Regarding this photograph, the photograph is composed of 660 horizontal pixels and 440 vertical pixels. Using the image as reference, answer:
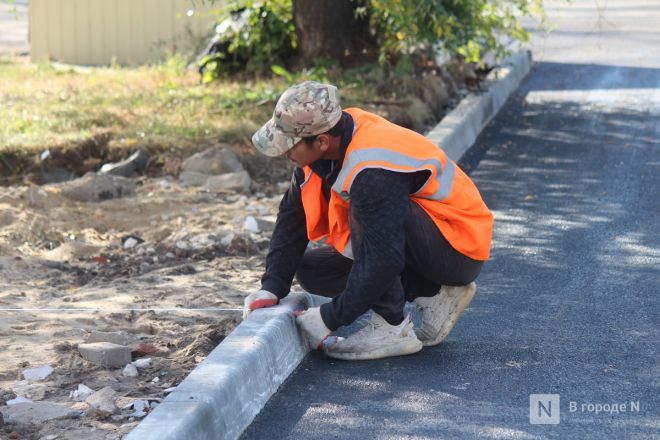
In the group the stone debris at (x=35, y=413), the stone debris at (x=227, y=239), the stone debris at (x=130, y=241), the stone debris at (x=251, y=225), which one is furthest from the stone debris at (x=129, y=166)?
the stone debris at (x=35, y=413)

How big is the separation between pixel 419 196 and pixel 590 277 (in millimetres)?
1643

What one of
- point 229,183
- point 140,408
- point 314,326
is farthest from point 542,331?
point 229,183

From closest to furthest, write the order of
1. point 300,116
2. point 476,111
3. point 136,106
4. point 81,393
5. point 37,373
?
1. point 81,393
2. point 300,116
3. point 37,373
4. point 136,106
5. point 476,111

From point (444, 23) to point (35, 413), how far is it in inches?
285

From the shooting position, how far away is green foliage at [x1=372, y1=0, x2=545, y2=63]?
34.4ft

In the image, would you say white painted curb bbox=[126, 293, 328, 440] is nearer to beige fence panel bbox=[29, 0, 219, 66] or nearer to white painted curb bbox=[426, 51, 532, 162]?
white painted curb bbox=[426, 51, 532, 162]

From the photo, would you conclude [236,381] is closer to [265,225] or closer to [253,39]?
[265,225]

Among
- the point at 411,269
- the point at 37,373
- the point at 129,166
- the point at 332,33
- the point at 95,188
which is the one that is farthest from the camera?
the point at 332,33

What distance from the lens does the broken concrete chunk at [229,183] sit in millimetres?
8102

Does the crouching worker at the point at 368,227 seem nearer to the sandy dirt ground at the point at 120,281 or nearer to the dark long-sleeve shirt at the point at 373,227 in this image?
the dark long-sleeve shirt at the point at 373,227

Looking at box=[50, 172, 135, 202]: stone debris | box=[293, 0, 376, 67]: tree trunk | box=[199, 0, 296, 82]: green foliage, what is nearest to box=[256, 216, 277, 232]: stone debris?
box=[50, 172, 135, 202]: stone debris

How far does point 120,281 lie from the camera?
610cm

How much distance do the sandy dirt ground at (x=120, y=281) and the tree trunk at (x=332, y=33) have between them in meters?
3.86

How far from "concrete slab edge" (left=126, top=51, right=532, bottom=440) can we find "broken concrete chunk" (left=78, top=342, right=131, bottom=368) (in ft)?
1.54
